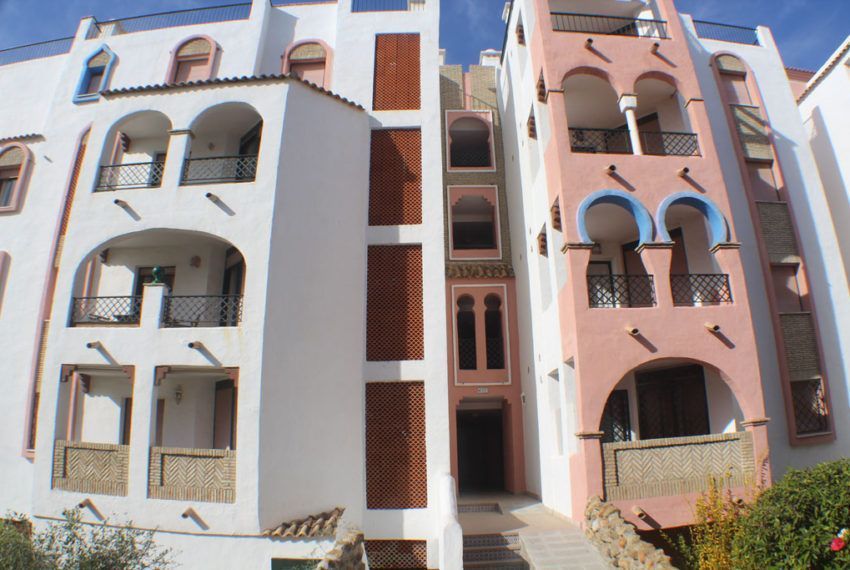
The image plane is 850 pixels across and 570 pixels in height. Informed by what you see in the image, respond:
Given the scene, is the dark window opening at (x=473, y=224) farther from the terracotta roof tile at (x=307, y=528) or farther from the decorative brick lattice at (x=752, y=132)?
the terracotta roof tile at (x=307, y=528)

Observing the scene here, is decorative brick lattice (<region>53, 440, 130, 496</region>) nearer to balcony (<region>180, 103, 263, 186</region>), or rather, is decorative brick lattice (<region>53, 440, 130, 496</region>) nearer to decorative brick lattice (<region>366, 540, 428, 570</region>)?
decorative brick lattice (<region>366, 540, 428, 570</region>)

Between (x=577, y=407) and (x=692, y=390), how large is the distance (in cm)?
398

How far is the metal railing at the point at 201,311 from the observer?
10406 mm

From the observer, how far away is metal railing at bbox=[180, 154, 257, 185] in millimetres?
11148

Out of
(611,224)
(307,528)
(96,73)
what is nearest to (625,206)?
(611,224)

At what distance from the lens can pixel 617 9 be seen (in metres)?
14.4

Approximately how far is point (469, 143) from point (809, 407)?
1342 centimetres

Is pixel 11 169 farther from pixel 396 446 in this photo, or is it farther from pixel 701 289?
pixel 701 289

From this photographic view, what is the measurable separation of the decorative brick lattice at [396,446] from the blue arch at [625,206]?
205 inches

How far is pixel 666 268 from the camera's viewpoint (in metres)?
10.7

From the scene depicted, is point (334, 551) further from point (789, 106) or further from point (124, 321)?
point (789, 106)

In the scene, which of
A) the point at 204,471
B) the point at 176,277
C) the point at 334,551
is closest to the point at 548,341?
the point at 334,551

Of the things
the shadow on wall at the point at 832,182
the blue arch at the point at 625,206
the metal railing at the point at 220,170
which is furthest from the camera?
the shadow on wall at the point at 832,182

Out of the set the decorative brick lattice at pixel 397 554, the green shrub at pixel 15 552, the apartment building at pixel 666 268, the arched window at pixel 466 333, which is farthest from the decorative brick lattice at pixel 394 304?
the green shrub at pixel 15 552
